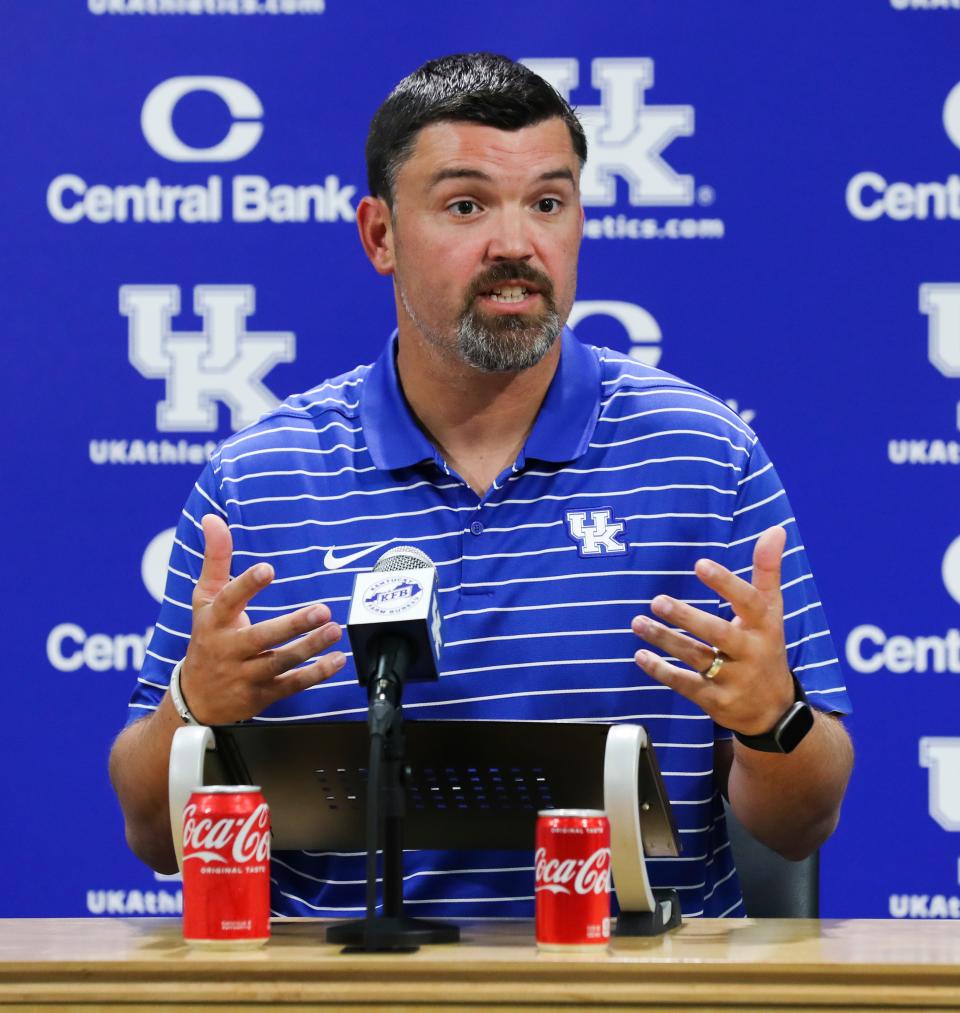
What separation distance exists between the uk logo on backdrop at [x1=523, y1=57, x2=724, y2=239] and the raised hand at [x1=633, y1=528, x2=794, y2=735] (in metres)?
1.46

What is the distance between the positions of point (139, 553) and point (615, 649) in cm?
131

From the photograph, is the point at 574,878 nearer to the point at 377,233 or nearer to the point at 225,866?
the point at 225,866

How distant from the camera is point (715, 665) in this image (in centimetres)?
172

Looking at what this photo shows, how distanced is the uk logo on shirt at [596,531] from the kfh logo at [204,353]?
1.11m

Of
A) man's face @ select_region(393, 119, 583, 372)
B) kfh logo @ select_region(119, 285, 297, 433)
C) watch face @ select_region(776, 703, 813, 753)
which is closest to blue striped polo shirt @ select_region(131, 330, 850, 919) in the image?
man's face @ select_region(393, 119, 583, 372)

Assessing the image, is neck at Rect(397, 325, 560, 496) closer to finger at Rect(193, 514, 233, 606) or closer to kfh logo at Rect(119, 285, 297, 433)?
finger at Rect(193, 514, 233, 606)

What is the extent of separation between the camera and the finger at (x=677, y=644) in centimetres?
173

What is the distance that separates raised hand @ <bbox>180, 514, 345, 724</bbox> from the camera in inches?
69.1

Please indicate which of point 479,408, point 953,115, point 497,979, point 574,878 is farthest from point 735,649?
point 953,115

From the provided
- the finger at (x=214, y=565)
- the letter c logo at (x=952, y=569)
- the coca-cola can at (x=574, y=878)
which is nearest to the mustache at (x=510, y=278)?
the finger at (x=214, y=565)

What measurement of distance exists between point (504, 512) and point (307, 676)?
0.48 m

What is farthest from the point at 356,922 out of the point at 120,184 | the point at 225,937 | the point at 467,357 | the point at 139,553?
the point at 120,184

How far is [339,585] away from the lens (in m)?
2.17

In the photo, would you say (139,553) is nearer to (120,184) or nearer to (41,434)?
(41,434)
